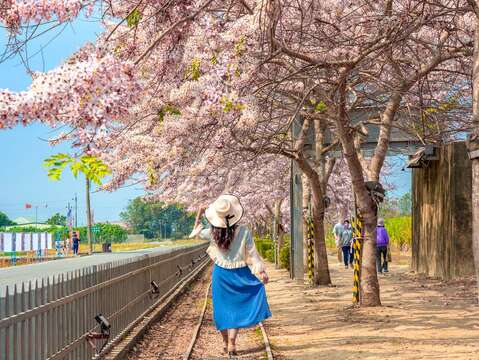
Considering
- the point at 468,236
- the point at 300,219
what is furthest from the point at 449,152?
the point at 300,219

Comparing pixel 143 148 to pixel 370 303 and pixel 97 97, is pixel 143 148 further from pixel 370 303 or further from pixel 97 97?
pixel 97 97

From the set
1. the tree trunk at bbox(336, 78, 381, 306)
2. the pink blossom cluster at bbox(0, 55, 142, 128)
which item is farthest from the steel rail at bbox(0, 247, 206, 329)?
the tree trunk at bbox(336, 78, 381, 306)

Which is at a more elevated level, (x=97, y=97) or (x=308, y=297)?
(x=97, y=97)

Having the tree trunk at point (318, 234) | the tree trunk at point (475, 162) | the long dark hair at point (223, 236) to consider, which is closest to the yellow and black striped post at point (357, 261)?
the tree trunk at point (318, 234)

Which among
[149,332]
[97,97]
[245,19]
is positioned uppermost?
[245,19]

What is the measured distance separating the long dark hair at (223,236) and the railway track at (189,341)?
1530 millimetres

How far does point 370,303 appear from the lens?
17062 millimetres

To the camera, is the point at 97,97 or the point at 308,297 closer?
the point at 97,97

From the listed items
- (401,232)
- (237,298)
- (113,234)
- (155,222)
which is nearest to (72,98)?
(237,298)

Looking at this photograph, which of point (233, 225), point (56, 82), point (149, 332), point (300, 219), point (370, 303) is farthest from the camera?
point (300, 219)

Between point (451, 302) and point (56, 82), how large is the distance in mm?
13324

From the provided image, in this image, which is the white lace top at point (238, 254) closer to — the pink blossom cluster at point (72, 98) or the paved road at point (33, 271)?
the pink blossom cluster at point (72, 98)

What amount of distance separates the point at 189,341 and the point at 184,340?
0.25 m

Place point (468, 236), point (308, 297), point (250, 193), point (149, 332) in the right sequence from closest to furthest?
1. point (149, 332)
2. point (308, 297)
3. point (468, 236)
4. point (250, 193)
